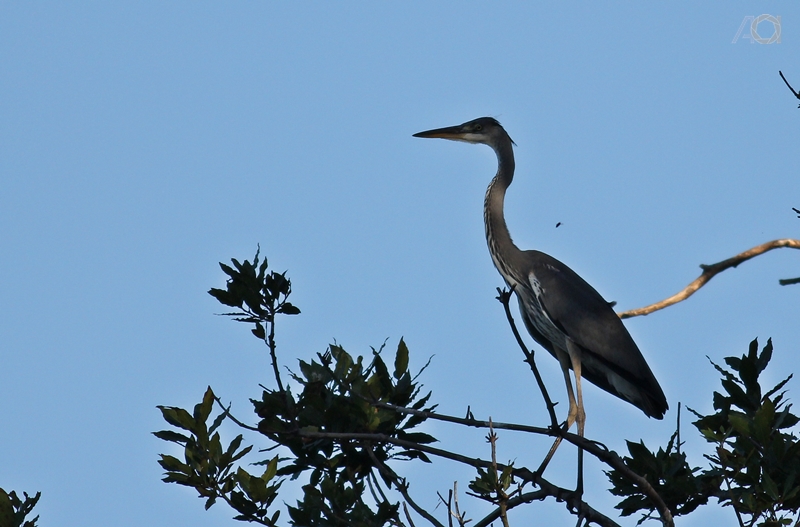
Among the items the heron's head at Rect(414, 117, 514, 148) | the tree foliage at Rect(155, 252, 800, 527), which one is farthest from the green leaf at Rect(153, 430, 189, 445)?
the heron's head at Rect(414, 117, 514, 148)

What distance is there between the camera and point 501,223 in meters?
6.70

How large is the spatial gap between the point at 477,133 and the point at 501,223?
101 centimetres

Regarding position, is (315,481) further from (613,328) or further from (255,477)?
(613,328)

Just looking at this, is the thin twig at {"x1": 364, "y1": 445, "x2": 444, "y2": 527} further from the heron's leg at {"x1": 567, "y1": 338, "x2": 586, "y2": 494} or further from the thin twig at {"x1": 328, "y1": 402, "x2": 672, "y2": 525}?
the heron's leg at {"x1": 567, "y1": 338, "x2": 586, "y2": 494}

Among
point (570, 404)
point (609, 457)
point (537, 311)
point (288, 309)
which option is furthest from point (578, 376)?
point (288, 309)

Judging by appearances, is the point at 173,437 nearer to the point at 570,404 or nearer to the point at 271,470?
the point at 271,470

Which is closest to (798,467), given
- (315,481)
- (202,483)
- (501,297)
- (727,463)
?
(727,463)

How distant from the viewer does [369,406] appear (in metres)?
3.86

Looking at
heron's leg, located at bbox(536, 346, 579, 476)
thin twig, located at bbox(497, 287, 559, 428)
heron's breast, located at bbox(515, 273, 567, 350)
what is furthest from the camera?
heron's breast, located at bbox(515, 273, 567, 350)

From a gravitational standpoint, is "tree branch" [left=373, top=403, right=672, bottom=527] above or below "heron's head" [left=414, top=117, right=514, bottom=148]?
below

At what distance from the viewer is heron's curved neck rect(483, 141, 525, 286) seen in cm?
654

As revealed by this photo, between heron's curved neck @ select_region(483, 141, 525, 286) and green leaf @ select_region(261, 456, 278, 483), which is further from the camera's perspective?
heron's curved neck @ select_region(483, 141, 525, 286)

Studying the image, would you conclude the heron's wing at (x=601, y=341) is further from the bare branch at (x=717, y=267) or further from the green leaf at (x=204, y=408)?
the bare branch at (x=717, y=267)

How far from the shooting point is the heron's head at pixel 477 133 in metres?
7.25
